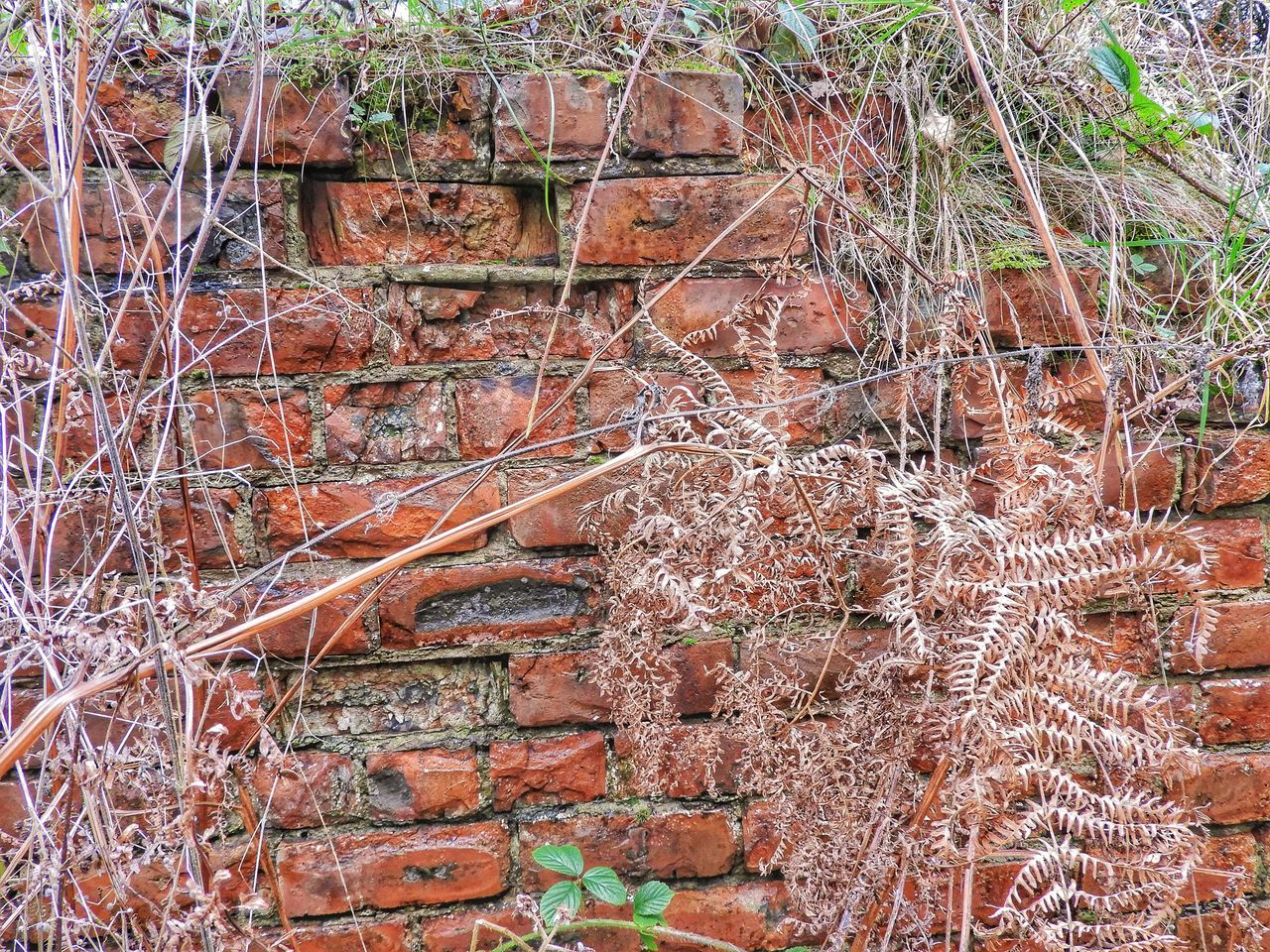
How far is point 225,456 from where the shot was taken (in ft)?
3.00

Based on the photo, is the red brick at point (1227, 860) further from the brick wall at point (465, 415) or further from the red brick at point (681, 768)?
the red brick at point (681, 768)

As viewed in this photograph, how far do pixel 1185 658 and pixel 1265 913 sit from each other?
1.02ft

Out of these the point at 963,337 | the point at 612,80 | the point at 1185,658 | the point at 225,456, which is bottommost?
the point at 1185,658

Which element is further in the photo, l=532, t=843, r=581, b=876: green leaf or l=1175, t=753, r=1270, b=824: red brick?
l=1175, t=753, r=1270, b=824: red brick

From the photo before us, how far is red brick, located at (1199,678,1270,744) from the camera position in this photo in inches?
39.1

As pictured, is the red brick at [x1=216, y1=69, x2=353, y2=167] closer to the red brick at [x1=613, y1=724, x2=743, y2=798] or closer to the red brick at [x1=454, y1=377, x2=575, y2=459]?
the red brick at [x1=454, y1=377, x2=575, y2=459]

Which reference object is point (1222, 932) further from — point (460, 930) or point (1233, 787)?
point (460, 930)

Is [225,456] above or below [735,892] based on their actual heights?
above

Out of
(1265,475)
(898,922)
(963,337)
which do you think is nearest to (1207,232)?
(1265,475)

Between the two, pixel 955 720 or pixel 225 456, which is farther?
pixel 225 456

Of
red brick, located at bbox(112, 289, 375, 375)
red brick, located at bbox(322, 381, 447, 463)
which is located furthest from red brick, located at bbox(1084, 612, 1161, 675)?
red brick, located at bbox(112, 289, 375, 375)

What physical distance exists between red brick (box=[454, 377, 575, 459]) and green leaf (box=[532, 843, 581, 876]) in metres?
0.40

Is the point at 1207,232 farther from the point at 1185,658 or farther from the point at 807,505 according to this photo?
the point at 807,505

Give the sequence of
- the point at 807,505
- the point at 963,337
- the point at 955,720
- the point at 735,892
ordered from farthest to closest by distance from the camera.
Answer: the point at 735,892
the point at 963,337
the point at 807,505
the point at 955,720
